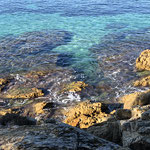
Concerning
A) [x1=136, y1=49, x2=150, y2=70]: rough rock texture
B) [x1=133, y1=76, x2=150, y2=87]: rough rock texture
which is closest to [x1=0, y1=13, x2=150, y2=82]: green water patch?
[x1=133, y1=76, x2=150, y2=87]: rough rock texture

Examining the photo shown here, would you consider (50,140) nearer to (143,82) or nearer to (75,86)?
(75,86)

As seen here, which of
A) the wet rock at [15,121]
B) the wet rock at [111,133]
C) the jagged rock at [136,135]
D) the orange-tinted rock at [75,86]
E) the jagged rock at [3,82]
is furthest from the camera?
the jagged rock at [3,82]

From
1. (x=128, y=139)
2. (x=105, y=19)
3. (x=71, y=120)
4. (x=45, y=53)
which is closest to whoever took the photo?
(x=128, y=139)

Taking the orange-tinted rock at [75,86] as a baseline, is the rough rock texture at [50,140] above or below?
above

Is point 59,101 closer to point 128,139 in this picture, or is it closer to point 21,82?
point 21,82

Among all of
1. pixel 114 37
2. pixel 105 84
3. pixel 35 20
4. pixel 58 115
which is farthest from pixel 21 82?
pixel 35 20

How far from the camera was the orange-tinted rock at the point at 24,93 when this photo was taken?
42.0ft

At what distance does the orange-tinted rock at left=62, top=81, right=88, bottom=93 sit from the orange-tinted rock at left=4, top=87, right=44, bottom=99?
5.72 ft

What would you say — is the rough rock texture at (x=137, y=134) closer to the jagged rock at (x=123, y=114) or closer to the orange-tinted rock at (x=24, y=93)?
the jagged rock at (x=123, y=114)

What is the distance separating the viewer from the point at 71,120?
9555mm

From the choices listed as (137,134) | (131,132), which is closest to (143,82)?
(131,132)

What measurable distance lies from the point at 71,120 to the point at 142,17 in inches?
1100

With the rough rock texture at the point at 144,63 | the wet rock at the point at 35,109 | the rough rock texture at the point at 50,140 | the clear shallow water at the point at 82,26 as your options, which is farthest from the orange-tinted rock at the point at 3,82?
the rough rock texture at the point at 144,63

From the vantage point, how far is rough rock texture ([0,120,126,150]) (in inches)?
151
